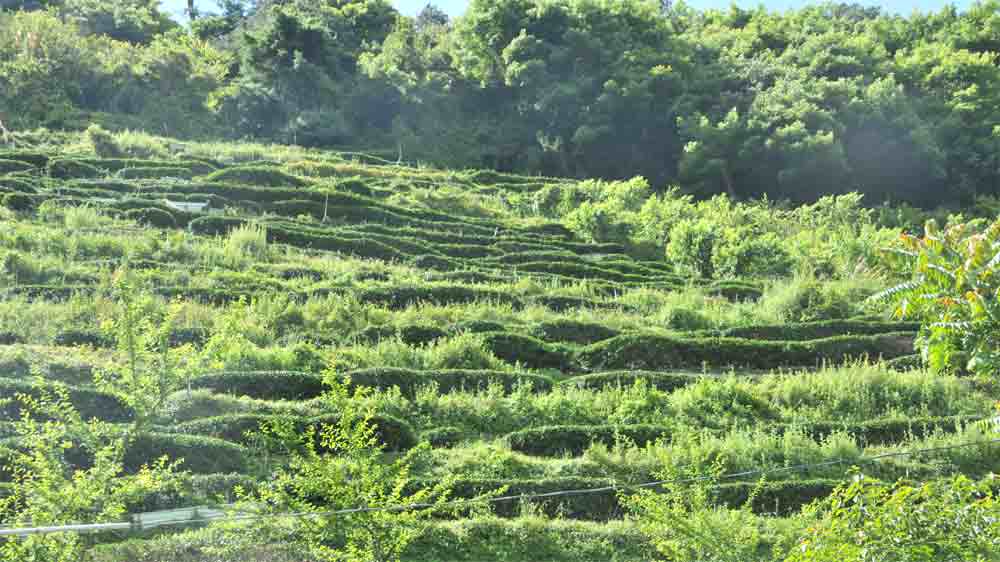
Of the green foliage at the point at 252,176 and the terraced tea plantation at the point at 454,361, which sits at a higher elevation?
the green foliage at the point at 252,176

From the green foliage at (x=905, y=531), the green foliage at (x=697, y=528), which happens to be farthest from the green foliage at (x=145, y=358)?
the green foliage at (x=905, y=531)

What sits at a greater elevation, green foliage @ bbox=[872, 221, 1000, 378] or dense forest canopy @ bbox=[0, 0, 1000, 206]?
dense forest canopy @ bbox=[0, 0, 1000, 206]

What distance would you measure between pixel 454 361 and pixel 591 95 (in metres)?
34.9

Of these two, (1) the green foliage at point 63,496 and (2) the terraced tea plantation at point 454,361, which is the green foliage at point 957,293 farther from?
(1) the green foliage at point 63,496

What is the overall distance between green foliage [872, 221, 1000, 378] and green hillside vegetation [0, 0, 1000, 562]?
6cm

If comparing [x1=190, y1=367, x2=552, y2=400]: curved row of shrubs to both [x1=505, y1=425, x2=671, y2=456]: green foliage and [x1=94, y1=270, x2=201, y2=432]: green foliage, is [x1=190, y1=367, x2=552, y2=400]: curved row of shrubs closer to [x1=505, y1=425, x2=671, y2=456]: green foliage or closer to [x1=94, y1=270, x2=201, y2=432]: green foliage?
[x1=505, y1=425, x2=671, y2=456]: green foliage

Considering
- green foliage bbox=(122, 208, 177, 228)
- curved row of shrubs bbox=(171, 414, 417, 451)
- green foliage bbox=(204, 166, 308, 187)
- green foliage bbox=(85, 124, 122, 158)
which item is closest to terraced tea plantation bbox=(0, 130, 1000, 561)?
curved row of shrubs bbox=(171, 414, 417, 451)

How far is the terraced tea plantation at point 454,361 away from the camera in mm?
14328

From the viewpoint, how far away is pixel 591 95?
53938mm

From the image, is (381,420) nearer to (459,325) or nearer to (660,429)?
(660,429)

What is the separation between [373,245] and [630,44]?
1138 inches

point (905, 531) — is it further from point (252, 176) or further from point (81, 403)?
point (252, 176)

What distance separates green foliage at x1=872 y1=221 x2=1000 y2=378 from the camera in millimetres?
11742

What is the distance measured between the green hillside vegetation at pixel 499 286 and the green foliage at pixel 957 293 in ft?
0.19
